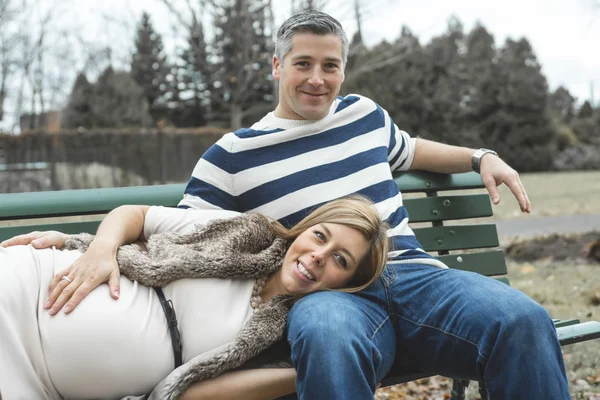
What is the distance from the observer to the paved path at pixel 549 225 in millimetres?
9769

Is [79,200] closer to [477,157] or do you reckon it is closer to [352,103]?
[352,103]

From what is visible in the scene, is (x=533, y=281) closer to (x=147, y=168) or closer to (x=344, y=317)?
(x=344, y=317)

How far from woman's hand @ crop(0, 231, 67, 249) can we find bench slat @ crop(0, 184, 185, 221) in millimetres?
338

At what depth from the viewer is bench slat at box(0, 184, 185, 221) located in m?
2.83

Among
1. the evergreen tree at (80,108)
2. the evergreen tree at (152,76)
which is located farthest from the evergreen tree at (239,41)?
the evergreen tree at (152,76)

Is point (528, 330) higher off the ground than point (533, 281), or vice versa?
point (528, 330)

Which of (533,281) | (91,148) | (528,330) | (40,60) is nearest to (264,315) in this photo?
(528,330)

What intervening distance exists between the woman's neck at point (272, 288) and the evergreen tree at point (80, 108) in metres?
31.2

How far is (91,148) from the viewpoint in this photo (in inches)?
744

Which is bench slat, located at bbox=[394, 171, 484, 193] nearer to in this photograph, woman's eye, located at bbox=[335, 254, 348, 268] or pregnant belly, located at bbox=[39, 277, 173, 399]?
woman's eye, located at bbox=[335, 254, 348, 268]

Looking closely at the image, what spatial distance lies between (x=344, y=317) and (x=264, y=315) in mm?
295

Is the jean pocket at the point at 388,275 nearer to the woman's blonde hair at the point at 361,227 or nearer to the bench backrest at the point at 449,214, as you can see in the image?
the woman's blonde hair at the point at 361,227

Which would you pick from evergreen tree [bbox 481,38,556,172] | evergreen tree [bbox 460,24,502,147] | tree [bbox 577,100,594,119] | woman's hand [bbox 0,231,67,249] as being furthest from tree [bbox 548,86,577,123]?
woman's hand [bbox 0,231,67,249]

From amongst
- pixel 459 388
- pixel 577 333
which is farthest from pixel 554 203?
pixel 577 333
